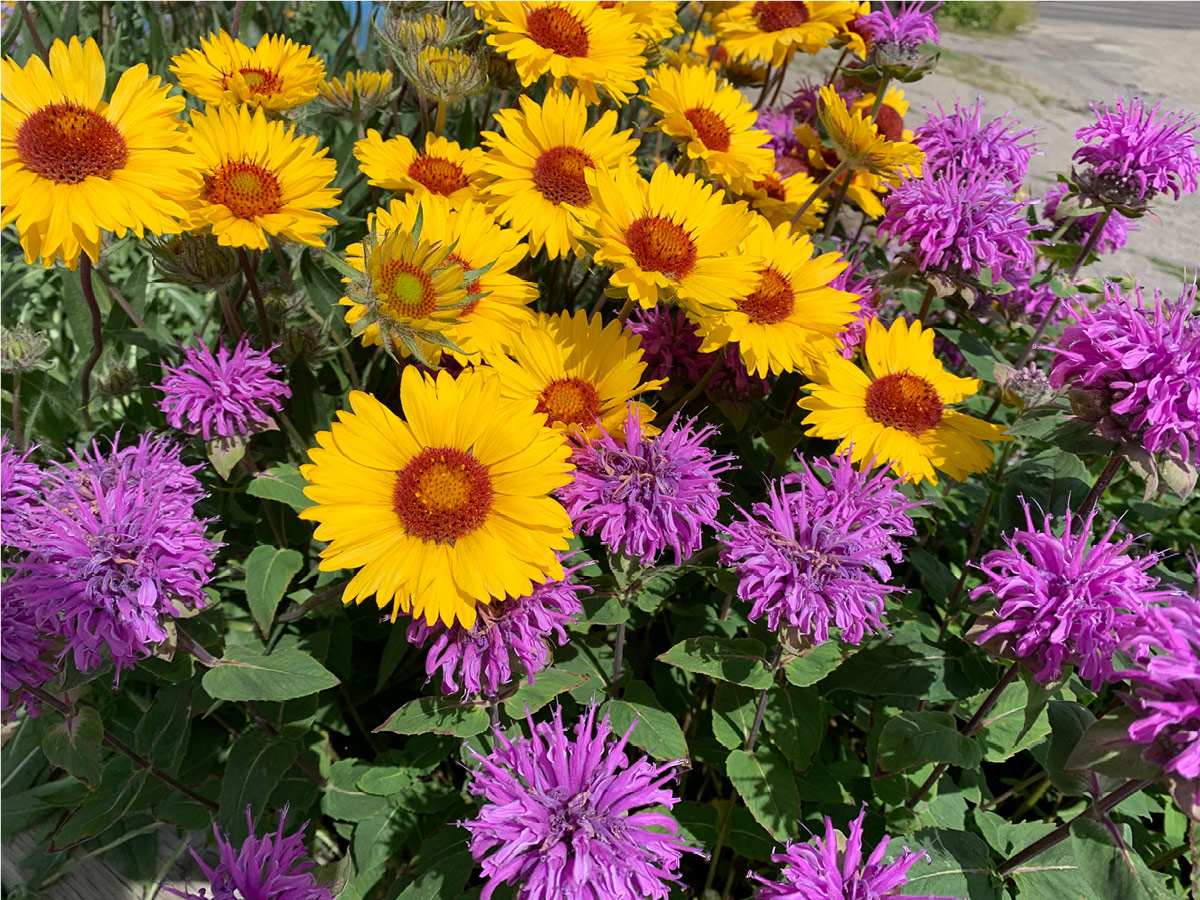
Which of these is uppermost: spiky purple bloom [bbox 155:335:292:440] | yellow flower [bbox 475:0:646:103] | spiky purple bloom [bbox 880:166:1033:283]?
yellow flower [bbox 475:0:646:103]

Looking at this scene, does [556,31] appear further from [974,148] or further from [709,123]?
[974,148]

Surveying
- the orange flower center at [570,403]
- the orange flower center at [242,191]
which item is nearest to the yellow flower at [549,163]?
the orange flower center at [570,403]

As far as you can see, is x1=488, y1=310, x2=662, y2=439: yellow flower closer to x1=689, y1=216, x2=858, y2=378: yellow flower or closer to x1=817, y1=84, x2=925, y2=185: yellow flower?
x1=689, y1=216, x2=858, y2=378: yellow flower

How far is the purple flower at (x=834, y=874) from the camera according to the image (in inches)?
42.8

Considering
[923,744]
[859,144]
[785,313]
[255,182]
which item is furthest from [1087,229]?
[255,182]

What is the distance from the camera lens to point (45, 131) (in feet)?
4.41

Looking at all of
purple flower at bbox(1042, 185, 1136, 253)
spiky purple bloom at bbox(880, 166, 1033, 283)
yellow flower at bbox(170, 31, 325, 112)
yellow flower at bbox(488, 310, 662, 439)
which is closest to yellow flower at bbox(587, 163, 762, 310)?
yellow flower at bbox(488, 310, 662, 439)

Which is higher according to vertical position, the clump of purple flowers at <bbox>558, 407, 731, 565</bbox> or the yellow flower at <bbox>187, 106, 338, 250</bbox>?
the yellow flower at <bbox>187, 106, 338, 250</bbox>

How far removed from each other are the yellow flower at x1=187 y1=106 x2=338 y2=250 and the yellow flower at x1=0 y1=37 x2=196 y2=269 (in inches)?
2.3

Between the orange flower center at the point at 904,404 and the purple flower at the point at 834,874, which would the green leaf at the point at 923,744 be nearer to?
the purple flower at the point at 834,874

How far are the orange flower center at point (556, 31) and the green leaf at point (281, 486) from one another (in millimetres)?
1059

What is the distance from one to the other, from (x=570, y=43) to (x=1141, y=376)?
1.32 meters

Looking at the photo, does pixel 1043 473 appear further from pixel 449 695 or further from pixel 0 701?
A: pixel 0 701

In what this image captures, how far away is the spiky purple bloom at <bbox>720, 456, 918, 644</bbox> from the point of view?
121 centimetres
